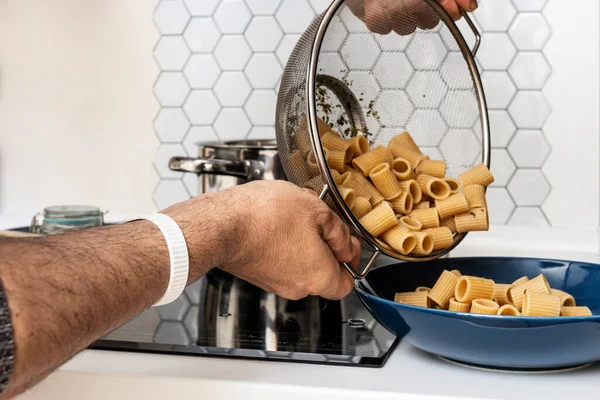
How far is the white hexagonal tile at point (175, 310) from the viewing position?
2.93ft

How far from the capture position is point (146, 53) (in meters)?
1.43

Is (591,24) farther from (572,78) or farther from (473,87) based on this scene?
(473,87)

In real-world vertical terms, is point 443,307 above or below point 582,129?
below

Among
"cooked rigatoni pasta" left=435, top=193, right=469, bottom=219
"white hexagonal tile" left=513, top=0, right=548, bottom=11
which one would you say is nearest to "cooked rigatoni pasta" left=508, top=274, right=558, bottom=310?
"cooked rigatoni pasta" left=435, top=193, right=469, bottom=219

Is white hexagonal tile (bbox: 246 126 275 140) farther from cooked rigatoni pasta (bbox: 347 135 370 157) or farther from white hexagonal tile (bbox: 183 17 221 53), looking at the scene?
cooked rigatoni pasta (bbox: 347 135 370 157)

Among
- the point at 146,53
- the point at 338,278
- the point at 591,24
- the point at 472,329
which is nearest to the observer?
the point at 472,329

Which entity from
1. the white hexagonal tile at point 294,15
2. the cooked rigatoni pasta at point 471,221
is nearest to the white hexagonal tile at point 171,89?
the white hexagonal tile at point 294,15

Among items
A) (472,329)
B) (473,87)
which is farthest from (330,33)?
(472,329)

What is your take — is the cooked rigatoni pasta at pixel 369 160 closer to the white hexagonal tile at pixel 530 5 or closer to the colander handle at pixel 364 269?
the colander handle at pixel 364 269

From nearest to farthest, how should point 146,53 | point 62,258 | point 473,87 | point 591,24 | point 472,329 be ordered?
point 62,258 < point 472,329 < point 473,87 < point 591,24 < point 146,53

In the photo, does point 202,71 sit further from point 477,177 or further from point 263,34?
point 477,177

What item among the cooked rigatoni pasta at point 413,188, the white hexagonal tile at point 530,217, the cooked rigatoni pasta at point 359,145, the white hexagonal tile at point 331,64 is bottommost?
the cooked rigatoni pasta at point 413,188

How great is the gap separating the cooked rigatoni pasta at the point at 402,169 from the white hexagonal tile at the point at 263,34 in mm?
594

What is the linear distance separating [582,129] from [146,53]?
0.83 metres
